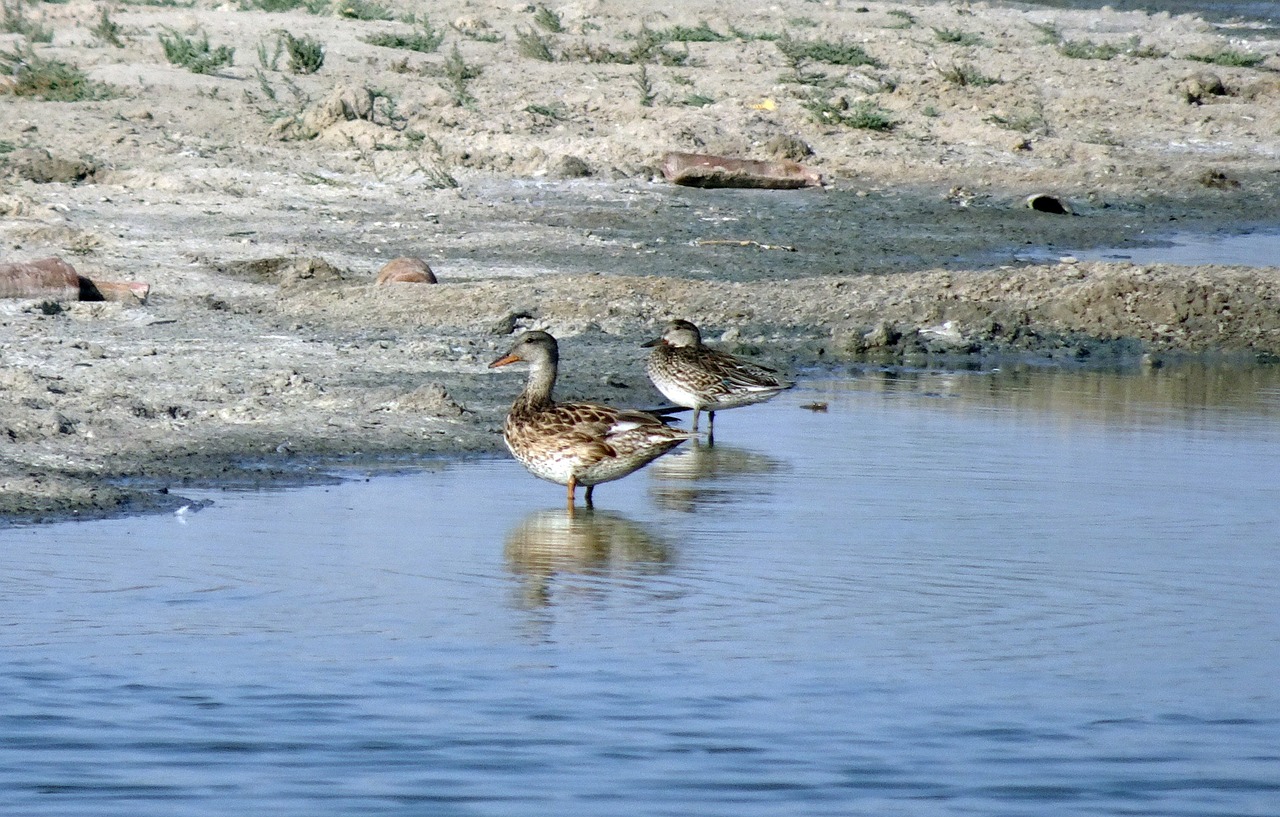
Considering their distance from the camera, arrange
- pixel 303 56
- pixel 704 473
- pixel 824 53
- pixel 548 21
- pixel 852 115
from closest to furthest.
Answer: pixel 704 473 < pixel 303 56 < pixel 852 115 < pixel 824 53 < pixel 548 21

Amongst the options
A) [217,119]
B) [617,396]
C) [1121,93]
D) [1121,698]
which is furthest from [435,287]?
[1121,93]

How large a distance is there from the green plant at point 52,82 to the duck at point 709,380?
11541mm

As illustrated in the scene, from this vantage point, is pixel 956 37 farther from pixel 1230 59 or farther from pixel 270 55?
pixel 270 55

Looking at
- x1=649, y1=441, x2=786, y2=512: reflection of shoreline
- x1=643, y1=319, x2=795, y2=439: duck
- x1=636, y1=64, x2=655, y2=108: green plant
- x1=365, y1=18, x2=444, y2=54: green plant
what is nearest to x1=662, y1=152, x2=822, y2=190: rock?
x1=636, y1=64, x2=655, y2=108: green plant

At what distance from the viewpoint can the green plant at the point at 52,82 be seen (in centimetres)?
2119

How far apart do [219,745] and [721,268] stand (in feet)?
37.6

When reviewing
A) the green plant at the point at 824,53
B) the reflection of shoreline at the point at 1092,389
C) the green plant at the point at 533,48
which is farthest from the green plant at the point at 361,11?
the reflection of shoreline at the point at 1092,389

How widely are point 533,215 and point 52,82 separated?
5.94 m

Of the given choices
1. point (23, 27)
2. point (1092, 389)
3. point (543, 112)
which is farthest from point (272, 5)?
point (1092, 389)

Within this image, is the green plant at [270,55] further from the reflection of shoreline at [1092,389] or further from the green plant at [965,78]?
the reflection of shoreline at [1092,389]

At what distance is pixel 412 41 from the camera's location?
24.9 metres

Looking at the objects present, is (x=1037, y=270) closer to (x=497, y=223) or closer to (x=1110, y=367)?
(x=1110, y=367)

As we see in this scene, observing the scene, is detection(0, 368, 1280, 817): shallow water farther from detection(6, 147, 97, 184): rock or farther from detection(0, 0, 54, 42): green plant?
detection(0, 0, 54, 42): green plant

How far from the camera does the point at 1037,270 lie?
51.3 ft
